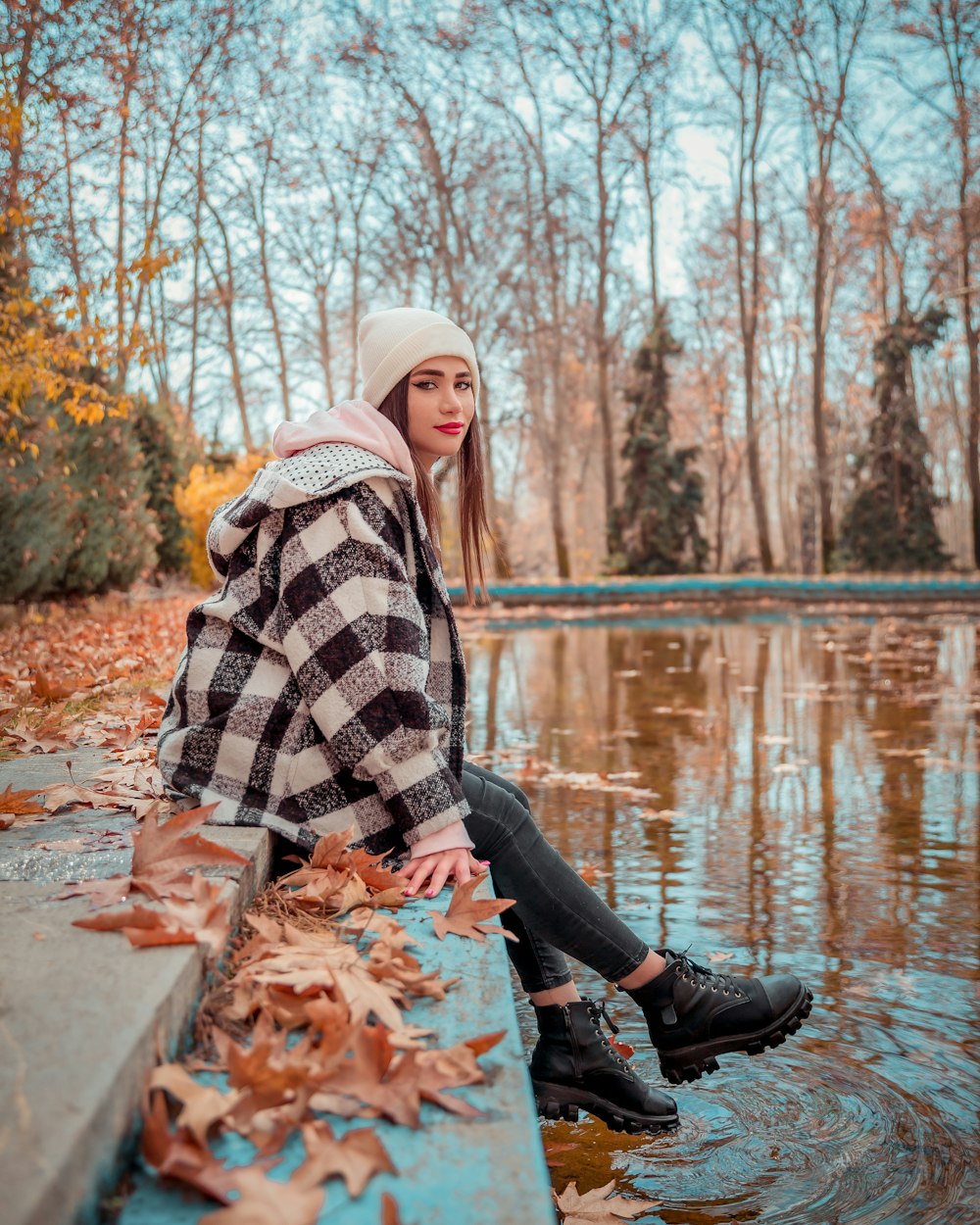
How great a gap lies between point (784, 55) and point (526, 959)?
25449mm

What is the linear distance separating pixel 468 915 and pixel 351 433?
102 cm

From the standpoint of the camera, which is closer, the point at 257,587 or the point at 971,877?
the point at 257,587

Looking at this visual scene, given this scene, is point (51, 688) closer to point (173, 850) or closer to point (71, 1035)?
point (173, 850)

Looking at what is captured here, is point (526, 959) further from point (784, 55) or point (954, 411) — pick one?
point (954, 411)

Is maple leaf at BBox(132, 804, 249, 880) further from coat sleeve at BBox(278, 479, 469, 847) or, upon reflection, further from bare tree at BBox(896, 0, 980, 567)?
bare tree at BBox(896, 0, 980, 567)

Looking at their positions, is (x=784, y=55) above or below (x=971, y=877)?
above

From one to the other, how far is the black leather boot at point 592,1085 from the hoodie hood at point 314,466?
120cm

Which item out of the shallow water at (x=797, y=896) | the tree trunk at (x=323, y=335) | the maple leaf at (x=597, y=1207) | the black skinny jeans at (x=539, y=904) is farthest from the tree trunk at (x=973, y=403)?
the maple leaf at (x=597, y=1207)

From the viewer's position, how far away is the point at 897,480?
25578 millimetres

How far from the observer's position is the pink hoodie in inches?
92.2

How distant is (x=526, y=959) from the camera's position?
2.38 metres

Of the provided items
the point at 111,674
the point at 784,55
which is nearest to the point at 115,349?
the point at 111,674

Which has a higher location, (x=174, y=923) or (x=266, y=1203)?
(x=174, y=923)

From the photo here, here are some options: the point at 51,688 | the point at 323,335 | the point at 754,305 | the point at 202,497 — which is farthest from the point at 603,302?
the point at 51,688
